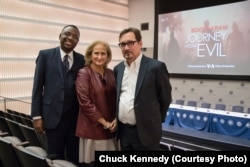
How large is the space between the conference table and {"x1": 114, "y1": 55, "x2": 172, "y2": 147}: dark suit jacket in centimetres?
287

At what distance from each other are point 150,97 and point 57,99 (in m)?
0.80

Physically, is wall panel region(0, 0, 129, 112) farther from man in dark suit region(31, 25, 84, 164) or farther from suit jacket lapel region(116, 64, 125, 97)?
suit jacket lapel region(116, 64, 125, 97)

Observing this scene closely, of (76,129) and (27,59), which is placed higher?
(27,59)

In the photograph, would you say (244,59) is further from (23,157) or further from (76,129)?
(23,157)

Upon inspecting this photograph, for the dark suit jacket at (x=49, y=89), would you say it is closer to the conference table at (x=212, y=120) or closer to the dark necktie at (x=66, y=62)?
the dark necktie at (x=66, y=62)

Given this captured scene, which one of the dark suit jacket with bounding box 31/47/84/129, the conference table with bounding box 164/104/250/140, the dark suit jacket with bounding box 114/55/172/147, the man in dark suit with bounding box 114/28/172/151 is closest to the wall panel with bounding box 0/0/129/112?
the conference table with bounding box 164/104/250/140

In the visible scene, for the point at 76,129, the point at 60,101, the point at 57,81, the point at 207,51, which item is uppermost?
the point at 207,51

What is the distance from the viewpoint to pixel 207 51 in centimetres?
672

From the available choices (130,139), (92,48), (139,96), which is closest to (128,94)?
(139,96)

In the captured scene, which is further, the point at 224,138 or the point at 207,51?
the point at 207,51

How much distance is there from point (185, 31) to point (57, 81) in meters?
5.62

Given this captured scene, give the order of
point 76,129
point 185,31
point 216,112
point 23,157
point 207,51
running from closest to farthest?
point 23,157, point 76,129, point 216,112, point 207,51, point 185,31

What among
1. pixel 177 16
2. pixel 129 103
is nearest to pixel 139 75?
pixel 129 103

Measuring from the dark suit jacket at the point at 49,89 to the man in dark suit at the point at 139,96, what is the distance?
1.68 ft
